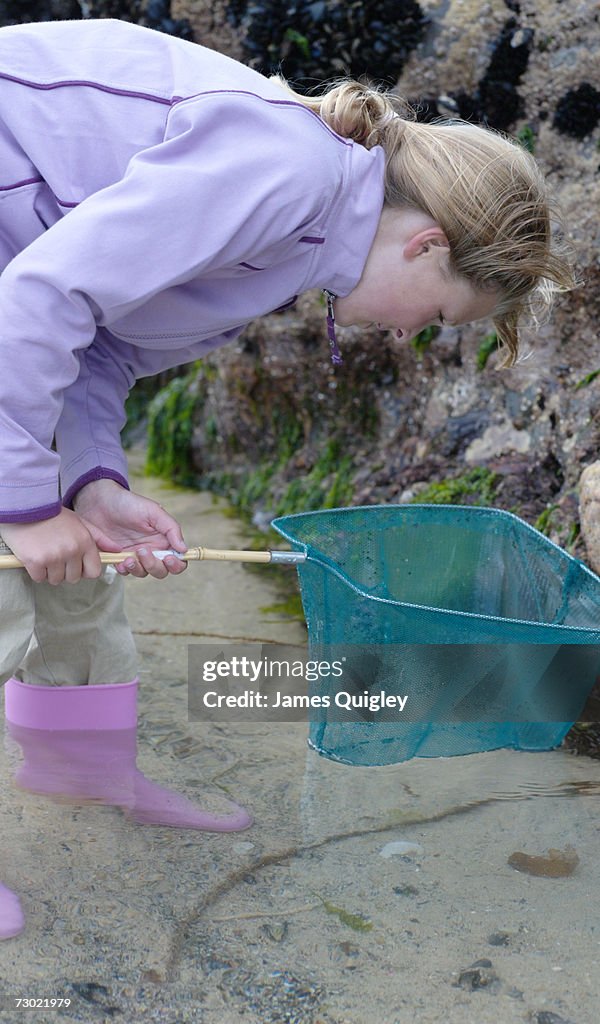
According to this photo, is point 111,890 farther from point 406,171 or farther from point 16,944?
point 406,171

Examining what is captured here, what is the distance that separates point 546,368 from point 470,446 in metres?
0.43

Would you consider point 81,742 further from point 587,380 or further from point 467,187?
point 587,380

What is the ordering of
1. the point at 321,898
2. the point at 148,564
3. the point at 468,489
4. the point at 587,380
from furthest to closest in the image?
the point at 468,489, the point at 587,380, the point at 148,564, the point at 321,898

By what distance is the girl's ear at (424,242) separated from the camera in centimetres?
212

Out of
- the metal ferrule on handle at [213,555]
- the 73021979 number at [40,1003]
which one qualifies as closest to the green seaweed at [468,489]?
the metal ferrule on handle at [213,555]

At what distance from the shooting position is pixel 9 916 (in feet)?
6.40

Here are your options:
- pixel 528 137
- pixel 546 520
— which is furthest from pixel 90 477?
pixel 528 137

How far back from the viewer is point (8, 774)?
2.50 meters

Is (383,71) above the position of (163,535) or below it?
above

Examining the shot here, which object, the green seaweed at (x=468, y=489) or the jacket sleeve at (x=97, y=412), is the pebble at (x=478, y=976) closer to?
the jacket sleeve at (x=97, y=412)

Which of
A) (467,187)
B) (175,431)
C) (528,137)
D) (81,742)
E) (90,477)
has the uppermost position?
(467,187)

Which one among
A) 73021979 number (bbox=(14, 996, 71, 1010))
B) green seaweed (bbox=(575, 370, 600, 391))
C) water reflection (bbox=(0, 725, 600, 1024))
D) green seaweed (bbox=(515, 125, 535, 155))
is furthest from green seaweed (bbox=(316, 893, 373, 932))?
green seaweed (bbox=(515, 125, 535, 155))

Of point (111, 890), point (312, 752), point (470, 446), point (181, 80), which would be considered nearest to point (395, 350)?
point (470, 446)

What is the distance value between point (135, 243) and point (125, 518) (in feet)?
2.45
